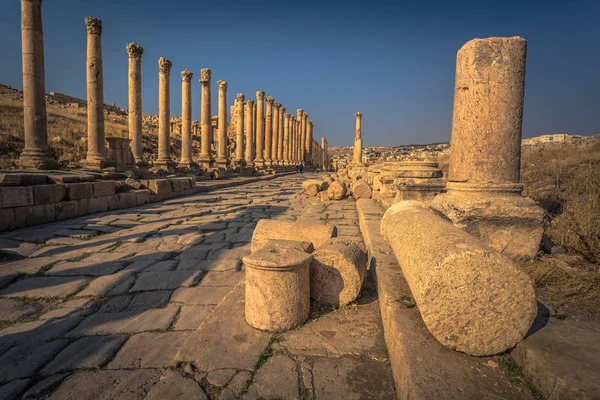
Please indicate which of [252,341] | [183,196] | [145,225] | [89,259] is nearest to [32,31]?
[183,196]

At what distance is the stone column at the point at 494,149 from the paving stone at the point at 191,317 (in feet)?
9.55

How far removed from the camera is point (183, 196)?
11.8 m

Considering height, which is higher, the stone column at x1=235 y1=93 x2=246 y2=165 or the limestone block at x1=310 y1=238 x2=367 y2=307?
the stone column at x1=235 y1=93 x2=246 y2=165

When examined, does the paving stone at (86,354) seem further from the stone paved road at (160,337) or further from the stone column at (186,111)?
the stone column at (186,111)

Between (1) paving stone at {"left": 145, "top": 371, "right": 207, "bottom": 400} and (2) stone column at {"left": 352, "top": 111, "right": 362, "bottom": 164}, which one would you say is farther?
(2) stone column at {"left": 352, "top": 111, "right": 362, "bottom": 164}

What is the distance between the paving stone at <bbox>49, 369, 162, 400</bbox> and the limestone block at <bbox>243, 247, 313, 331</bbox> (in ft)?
2.52

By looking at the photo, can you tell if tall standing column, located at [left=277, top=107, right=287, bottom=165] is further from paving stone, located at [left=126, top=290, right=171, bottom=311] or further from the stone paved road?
paving stone, located at [left=126, top=290, right=171, bottom=311]

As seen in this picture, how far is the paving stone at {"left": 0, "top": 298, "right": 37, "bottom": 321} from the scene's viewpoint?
300cm

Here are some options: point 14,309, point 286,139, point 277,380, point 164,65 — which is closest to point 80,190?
point 14,309

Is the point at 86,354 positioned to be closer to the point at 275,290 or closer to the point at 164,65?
the point at 275,290

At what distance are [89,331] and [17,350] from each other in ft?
1.49

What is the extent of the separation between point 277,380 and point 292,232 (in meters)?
2.16

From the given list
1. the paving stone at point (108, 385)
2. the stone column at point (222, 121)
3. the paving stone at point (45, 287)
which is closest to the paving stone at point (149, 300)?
the paving stone at point (45, 287)

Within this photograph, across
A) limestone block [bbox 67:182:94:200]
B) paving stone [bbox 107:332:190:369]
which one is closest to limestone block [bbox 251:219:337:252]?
paving stone [bbox 107:332:190:369]
